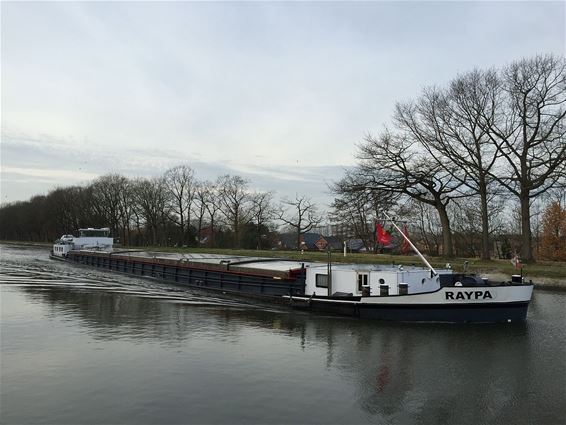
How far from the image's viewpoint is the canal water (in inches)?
426

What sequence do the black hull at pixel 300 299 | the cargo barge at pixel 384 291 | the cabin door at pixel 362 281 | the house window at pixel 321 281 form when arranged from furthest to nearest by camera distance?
1. the house window at pixel 321 281
2. the cabin door at pixel 362 281
3. the black hull at pixel 300 299
4. the cargo barge at pixel 384 291

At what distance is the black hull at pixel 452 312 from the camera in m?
20.1

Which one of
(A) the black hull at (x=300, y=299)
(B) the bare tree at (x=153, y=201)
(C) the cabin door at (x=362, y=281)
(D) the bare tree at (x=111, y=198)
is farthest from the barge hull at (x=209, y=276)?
(D) the bare tree at (x=111, y=198)

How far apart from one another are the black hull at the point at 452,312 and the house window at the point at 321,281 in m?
2.79

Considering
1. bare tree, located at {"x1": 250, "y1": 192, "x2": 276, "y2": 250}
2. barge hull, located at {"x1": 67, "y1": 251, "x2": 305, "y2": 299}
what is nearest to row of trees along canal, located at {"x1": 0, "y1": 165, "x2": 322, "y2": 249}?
bare tree, located at {"x1": 250, "y1": 192, "x2": 276, "y2": 250}

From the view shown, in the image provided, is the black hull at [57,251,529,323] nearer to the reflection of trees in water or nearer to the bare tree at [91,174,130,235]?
the reflection of trees in water

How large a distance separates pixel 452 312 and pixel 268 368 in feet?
31.4

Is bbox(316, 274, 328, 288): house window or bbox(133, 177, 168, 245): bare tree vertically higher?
bbox(133, 177, 168, 245): bare tree

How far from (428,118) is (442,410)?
120 feet

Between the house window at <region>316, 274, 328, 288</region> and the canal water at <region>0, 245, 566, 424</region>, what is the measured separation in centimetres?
189

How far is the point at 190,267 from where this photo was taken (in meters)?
33.1

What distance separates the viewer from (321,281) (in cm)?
2384

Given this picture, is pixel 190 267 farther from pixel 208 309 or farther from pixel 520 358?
pixel 520 358

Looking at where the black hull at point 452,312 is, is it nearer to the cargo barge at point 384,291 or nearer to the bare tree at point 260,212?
the cargo barge at point 384,291
